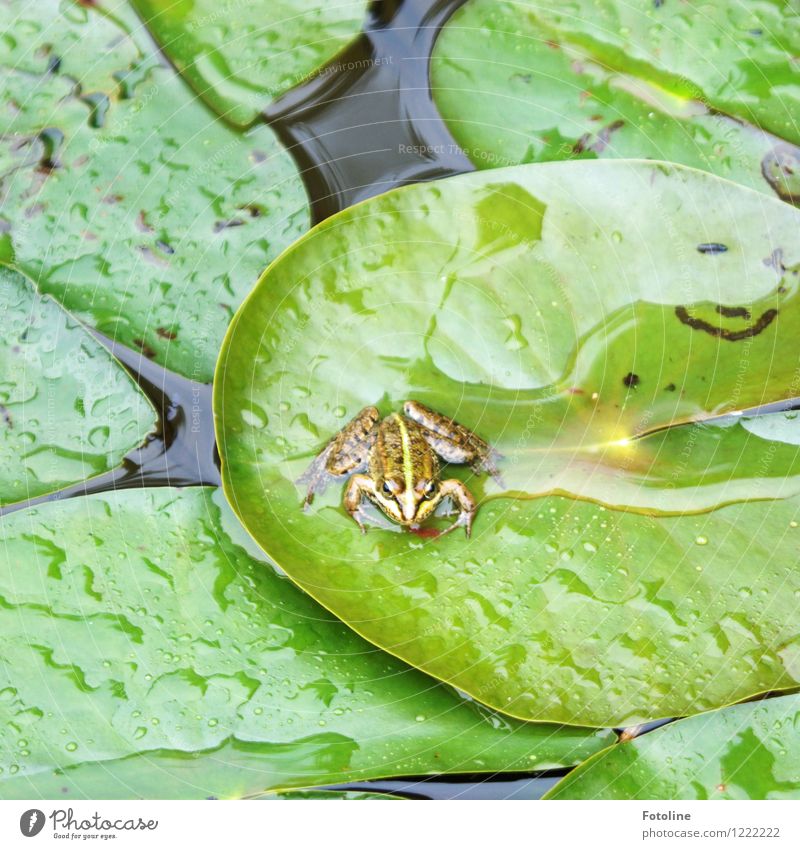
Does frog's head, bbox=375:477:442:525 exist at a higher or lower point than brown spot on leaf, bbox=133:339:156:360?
lower

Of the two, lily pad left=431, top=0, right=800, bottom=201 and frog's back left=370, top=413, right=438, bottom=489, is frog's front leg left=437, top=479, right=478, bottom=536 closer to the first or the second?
frog's back left=370, top=413, right=438, bottom=489

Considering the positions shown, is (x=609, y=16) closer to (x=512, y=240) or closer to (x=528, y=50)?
(x=528, y=50)

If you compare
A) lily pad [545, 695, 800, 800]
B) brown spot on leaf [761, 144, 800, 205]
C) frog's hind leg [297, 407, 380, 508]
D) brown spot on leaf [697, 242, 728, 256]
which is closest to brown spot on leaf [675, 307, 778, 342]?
brown spot on leaf [697, 242, 728, 256]

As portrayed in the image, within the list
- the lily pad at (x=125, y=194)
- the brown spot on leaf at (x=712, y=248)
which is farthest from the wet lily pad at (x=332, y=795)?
the brown spot on leaf at (x=712, y=248)

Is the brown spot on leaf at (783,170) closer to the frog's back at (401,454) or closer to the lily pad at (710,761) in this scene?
the frog's back at (401,454)

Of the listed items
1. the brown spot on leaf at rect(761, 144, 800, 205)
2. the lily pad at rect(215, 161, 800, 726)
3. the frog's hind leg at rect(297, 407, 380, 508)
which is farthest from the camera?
the brown spot on leaf at rect(761, 144, 800, 205)

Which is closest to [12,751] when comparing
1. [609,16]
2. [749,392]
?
[749,392]
